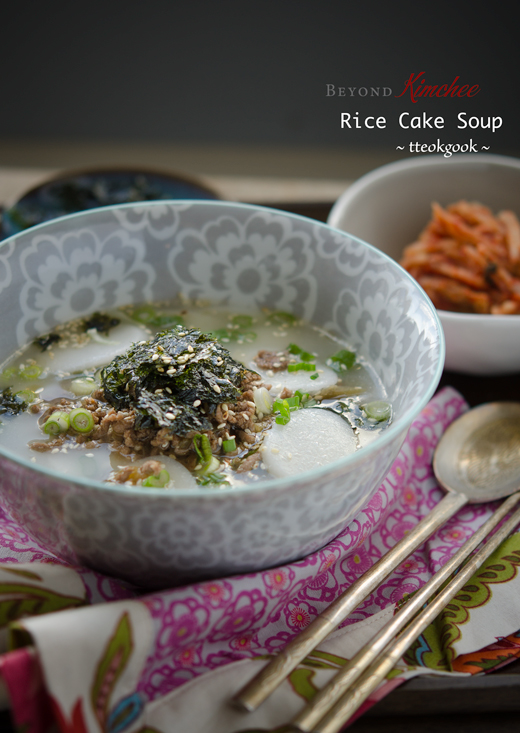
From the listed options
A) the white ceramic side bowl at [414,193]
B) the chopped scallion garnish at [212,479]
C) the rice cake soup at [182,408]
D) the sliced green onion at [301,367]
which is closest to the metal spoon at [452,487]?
the rice cake soup at [182,408]

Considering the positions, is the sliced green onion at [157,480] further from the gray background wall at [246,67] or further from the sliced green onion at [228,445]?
the gray background wall at [246,67]

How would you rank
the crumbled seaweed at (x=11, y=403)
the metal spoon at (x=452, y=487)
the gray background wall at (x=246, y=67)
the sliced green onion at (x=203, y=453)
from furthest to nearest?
the gray background wall at (x=246, y=67) < the crumbled seaweed at (x=11, y=403) < the sliced green onion at (x=203, y=453) < the metal spoon at (x=452, y=487)

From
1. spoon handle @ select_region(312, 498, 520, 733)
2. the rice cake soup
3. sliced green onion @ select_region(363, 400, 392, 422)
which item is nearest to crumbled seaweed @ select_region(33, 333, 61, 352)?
the rice cake soup

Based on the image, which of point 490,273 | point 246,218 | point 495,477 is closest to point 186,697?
point 495,477

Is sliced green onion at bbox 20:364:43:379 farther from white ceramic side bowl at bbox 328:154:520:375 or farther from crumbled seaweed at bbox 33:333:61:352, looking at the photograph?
white ceramic side bowl at bbox 328:154:520:375

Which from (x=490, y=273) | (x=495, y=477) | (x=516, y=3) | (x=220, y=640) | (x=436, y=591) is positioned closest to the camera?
(x=220, y=640)

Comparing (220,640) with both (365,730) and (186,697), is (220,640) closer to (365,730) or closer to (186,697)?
(186,697)

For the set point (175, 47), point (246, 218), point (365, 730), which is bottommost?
point (365, 730)
